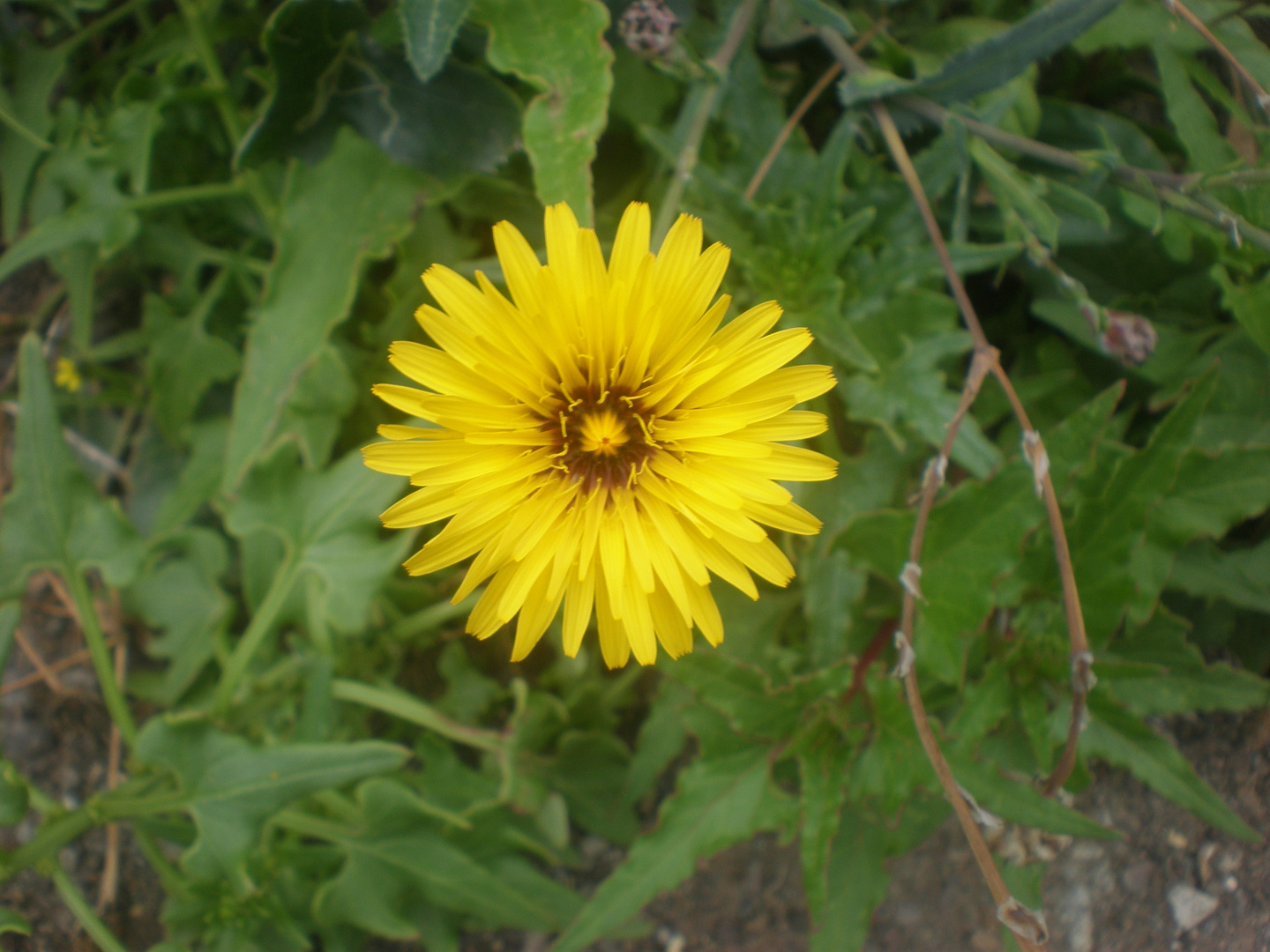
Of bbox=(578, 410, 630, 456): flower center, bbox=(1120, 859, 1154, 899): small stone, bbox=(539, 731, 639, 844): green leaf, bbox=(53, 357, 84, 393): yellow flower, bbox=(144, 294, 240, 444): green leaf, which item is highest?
bbox=(53, 357, 84, 393): yellow flower

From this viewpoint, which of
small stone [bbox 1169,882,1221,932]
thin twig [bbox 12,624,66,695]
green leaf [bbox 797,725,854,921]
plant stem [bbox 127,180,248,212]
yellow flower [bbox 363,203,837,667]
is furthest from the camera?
thin twig [bbox 12,624,66,695]

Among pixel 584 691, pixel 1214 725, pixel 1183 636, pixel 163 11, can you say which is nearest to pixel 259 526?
pixel 584 691

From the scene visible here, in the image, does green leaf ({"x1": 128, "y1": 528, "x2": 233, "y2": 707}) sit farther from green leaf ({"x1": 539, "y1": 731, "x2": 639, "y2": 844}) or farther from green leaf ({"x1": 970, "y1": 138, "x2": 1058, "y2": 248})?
green leaf ({"x1": 970, "y1": 138, "x2": 1058, "y2": 248})

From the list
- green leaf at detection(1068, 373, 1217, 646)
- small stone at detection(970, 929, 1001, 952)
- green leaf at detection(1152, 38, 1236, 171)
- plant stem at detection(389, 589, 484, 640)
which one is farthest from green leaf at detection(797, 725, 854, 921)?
green leaf at detection(1152, 38, 1236, 171)

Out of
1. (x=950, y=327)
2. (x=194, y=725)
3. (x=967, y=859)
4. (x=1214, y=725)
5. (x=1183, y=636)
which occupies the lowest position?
(x=967, y=859)

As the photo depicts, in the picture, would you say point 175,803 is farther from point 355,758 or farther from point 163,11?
point 163,11

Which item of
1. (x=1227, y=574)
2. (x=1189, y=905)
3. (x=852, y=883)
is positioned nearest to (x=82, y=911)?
(x=852, y=883)
